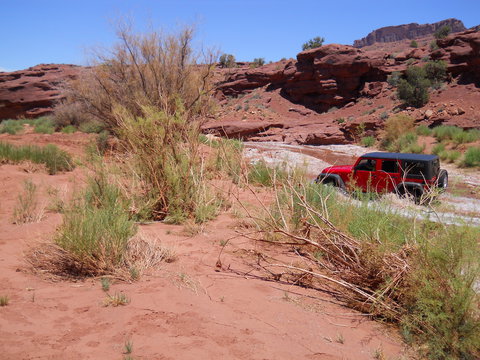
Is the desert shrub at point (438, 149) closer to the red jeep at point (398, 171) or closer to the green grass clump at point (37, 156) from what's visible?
the red jeep at point (398, 171)

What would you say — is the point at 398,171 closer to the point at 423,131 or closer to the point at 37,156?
the point at 37,156

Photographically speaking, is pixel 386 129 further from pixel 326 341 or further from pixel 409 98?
pixel 326 341

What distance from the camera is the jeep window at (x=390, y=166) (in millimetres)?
10383

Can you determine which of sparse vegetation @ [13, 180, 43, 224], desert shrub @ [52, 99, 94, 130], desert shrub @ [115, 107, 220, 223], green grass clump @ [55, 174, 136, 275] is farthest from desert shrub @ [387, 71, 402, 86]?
green grass clump @ [55, 174, 136, 275]

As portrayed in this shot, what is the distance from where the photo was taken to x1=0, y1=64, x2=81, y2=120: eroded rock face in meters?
42.5

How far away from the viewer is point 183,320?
3572 millimetres

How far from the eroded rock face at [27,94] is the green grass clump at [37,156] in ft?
105

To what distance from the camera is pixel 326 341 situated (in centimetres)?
354

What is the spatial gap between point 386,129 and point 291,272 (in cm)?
2310

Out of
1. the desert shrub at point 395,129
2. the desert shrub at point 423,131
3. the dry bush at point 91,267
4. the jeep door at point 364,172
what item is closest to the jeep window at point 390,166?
the jeep door at point 364,172

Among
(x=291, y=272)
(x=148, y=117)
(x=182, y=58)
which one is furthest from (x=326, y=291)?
(x=182, y=58)

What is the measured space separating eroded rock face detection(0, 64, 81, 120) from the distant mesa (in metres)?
94.7

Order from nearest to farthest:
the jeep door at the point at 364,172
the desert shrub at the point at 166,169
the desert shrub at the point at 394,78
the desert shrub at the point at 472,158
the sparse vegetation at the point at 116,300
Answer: the sparse vegetation at the point at 116,300 → the desert shrub at the point at 166,169 → the jeep door at the point at 364,172 → the desert shrub at the point at 472,158 → the desert shrub at the point at 394,78

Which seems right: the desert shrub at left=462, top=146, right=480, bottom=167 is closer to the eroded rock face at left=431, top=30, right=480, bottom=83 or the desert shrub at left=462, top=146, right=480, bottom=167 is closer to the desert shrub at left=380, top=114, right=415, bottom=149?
the desert shrub at left=380, top=114, right=415, bottom=149
